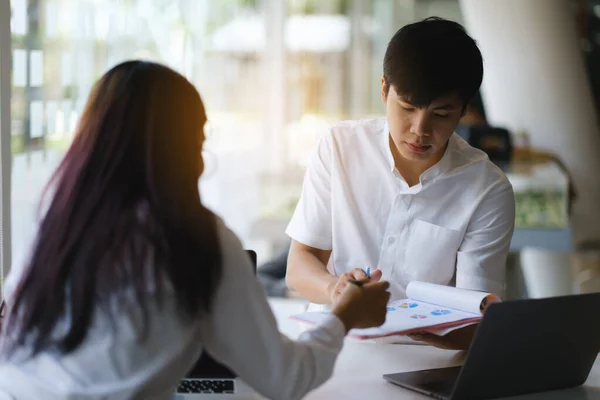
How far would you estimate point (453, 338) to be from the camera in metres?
1.77

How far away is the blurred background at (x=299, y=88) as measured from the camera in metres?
3.45

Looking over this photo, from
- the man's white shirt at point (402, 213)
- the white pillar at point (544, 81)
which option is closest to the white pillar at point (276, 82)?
the white pillar at point (544, 81)

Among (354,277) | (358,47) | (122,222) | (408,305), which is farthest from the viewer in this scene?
(358,47)

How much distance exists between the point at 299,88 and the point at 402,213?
5.79 m

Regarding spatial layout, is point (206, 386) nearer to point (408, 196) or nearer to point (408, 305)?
point (408, 305)

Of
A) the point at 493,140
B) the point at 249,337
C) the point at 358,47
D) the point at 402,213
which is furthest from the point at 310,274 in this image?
the point at 358,47

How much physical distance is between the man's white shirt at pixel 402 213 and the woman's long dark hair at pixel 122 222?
0.90 metres

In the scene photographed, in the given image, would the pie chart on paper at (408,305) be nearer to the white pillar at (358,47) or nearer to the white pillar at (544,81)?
the white pillar at (544,81)

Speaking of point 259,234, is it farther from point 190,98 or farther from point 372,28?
point 190,98

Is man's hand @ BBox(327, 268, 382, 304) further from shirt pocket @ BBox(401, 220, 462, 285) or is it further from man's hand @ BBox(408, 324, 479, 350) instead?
shirt pocket @ BBox(401, 220, 462, 285)

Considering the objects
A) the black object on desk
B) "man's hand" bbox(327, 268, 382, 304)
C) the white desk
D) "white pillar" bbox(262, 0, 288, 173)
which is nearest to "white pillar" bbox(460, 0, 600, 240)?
the black object on desk

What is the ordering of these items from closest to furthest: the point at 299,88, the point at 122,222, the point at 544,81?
1. the point at 122,222
2. the point at 544,81
3. the point at 299,88

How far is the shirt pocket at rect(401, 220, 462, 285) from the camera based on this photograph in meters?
1.95

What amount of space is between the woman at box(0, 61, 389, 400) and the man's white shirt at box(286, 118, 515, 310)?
847 millimetres
